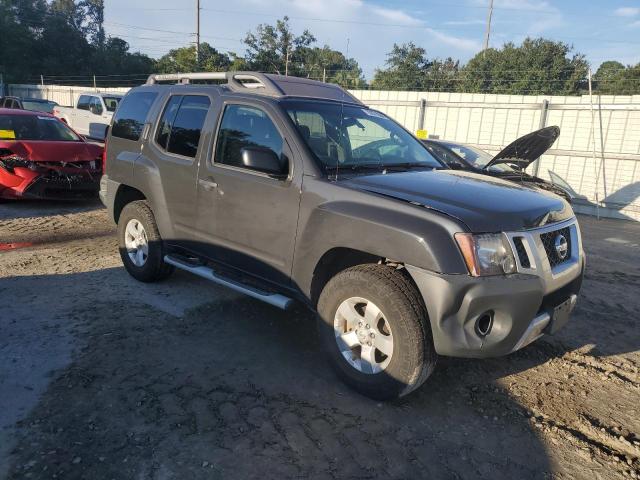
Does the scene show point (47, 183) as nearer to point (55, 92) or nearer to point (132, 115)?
point (132, 115)

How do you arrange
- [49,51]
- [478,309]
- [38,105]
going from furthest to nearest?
[49,51] < [38,105] < [478,309]

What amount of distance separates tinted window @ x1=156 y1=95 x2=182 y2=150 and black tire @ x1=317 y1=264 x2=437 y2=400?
2489mm

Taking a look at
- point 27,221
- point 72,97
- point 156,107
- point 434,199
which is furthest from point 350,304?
point 72,97

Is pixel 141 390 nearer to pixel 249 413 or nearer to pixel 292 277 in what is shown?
pixel 249 413

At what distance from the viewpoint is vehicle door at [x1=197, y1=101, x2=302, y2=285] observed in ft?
11.9

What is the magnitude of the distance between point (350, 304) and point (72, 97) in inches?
1174

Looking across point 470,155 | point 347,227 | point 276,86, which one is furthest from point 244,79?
point 470,155

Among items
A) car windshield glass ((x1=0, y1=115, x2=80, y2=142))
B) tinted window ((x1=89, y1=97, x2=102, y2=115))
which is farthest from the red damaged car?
tinted window ((x1=89, y1=97, x2=102, y2=115))

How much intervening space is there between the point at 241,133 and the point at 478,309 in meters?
2.41

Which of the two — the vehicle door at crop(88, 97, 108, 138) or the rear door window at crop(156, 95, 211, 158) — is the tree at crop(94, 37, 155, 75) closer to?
the vehicle door at crop(88, 97, 108, 138)

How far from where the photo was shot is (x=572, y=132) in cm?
1212

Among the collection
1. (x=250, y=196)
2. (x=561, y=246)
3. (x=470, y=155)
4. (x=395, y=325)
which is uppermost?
(x=470, y=155)

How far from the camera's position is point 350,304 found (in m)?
3.25

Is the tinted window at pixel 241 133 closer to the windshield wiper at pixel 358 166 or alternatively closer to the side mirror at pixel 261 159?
the side mirror at pixel 261 159
